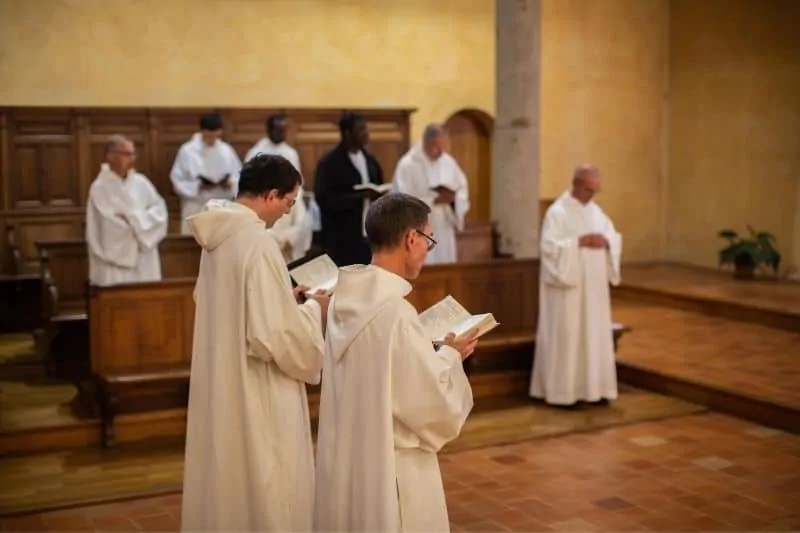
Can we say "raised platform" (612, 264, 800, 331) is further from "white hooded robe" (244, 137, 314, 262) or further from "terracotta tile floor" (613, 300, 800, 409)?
"white hooded robe" (244, 137, 314, 262)

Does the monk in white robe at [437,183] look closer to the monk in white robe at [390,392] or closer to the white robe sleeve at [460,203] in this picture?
the white robe sleeve at [460,203]

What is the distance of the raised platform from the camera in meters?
10.4

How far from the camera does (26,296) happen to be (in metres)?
10.1

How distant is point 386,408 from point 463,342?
345 millimetres

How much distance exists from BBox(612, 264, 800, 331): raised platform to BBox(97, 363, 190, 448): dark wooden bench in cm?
594

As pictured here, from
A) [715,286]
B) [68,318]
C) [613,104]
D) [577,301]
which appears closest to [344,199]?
[577,301]

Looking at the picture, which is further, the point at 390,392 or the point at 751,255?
the point at 751,255

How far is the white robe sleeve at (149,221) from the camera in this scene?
27.9ft


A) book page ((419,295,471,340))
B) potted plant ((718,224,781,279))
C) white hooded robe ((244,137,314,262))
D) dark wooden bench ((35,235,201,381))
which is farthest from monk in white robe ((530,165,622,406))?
potted plant ((718,224,781,279))

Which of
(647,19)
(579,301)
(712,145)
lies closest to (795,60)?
(712,145)

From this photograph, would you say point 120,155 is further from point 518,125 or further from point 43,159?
point 518,125

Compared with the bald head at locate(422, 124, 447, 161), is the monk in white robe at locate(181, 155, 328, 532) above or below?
below

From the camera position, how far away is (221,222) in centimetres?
381

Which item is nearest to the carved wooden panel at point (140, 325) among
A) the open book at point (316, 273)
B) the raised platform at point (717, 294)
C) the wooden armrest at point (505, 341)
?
the wooden armrest at point (505, 341)
